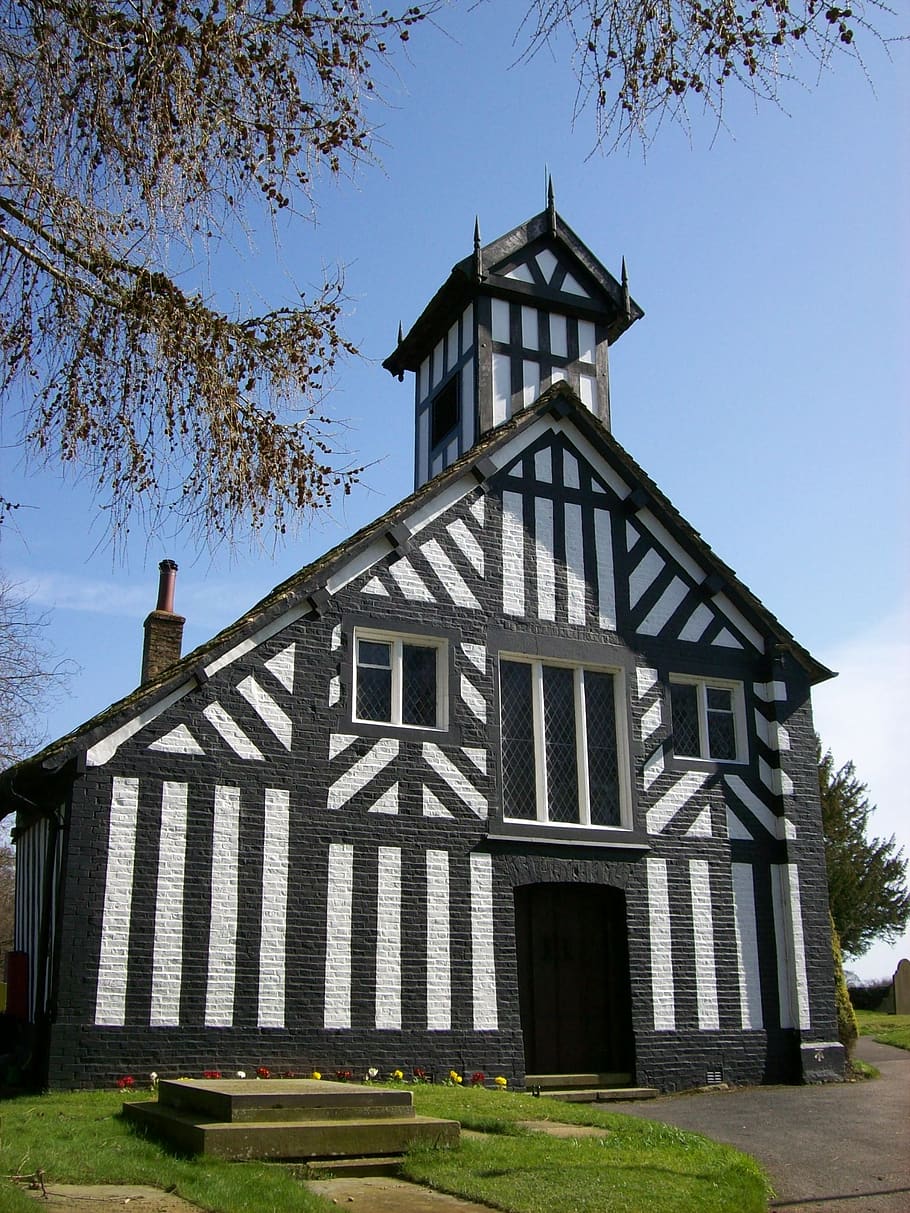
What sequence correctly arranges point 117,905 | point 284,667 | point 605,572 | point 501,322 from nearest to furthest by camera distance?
point 117,905 → point 284,667 → point 605,572 → point 501,322

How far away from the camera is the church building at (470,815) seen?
42.1 ft

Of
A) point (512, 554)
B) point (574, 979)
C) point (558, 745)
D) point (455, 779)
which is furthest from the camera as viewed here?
point (512, 554)

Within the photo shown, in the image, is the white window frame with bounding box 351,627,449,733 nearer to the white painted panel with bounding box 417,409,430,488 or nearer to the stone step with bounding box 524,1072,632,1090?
the stone step with bounding box 524,1072,632,1090

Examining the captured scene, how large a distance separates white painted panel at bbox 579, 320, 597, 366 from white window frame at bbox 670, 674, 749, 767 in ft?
18.8

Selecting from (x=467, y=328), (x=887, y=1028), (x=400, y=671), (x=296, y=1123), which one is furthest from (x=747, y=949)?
(x=887, y=1028)

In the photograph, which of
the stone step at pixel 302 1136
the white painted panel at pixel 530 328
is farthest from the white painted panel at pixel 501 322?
the stone step at pixel 302 1136

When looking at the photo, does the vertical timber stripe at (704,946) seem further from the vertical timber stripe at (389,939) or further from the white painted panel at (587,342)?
the white painted panel at (587,342)

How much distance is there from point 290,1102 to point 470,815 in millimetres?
6639

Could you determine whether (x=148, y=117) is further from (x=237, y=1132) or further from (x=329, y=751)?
(x=329, y=751)

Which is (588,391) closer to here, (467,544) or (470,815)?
(467,544)

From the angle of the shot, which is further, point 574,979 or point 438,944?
point 574,979

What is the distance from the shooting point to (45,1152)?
777 centimetres

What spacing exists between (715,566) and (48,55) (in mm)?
12687

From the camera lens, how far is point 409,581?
50.5 ft
